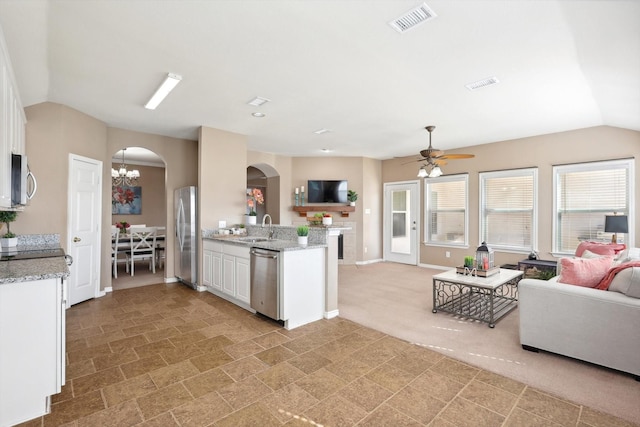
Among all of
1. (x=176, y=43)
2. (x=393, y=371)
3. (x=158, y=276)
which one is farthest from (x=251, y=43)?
(x=158, y=276)

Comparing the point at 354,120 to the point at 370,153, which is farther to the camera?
the point at 370,153

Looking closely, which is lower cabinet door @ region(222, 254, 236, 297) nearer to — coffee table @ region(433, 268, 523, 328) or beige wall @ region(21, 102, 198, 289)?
beige wall @ region(21, 102, 198, 289)

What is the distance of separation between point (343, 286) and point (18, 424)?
13.9 ft

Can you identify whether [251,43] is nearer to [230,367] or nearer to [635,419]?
[230,367]

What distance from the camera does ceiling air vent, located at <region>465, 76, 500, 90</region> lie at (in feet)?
10.9

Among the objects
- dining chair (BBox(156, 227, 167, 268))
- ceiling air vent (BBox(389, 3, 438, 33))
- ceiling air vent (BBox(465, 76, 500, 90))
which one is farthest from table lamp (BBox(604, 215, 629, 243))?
dining chair (BBox(156, 227, 167, 268))

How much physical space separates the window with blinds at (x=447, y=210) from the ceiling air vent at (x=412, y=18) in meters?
5.03

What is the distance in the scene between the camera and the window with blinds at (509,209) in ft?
19.1

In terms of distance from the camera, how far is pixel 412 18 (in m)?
2.27

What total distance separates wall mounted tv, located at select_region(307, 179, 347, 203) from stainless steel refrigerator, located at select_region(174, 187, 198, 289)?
323cm

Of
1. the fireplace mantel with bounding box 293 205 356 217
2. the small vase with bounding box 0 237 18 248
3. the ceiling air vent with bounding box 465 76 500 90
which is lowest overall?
the small vase with bounding box 0 237 18 248

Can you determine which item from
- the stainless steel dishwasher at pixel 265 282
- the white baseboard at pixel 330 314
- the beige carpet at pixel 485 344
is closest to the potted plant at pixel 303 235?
the stainless steel dishwasher at pixel 265 282

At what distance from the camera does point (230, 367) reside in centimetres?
261

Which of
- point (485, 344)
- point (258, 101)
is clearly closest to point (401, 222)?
point (485, 344)
